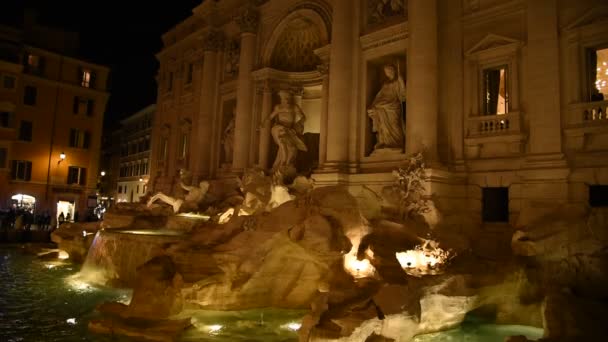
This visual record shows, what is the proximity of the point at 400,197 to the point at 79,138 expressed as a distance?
26022 mm

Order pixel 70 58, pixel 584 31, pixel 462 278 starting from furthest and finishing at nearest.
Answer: pixel 70 58
pixel 584 31
pixel 462 278

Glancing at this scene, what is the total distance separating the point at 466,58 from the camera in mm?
12531

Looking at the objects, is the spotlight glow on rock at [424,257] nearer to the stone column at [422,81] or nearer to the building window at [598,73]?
the stone column at [422,81]

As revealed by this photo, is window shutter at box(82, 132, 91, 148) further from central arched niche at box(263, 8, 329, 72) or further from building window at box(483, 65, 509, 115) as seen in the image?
building window at box(483, 65, 509, 115)

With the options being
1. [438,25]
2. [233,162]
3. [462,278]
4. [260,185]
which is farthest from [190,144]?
[462,278]

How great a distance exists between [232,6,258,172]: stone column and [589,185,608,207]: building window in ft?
40.0

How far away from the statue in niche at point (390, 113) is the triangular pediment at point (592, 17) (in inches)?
182

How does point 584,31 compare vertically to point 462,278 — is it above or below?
above

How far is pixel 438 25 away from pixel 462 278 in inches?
305

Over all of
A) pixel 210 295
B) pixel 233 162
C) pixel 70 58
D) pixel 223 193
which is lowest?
pixel 210 295

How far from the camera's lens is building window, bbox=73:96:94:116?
30.7 meters

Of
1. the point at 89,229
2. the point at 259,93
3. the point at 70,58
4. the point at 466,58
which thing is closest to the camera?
the point at 466,58

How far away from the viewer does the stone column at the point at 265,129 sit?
18.0m

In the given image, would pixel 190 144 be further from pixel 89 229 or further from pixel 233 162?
pixel 89 229
